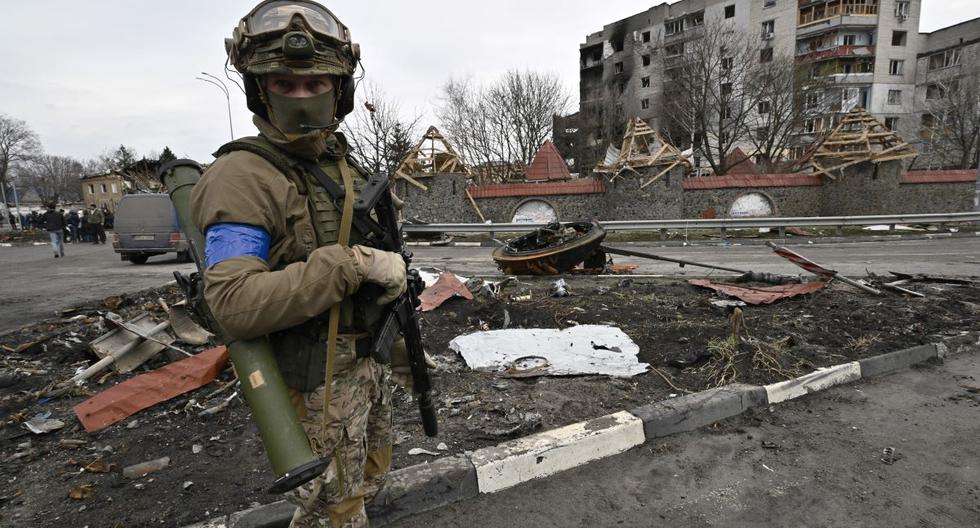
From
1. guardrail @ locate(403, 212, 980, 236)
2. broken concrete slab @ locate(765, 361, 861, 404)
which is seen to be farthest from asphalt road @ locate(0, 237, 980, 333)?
broken concrete slab @ locate(765, 361, 861, 404)

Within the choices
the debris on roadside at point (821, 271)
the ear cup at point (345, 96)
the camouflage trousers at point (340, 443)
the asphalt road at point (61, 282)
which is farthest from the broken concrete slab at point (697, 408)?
the asphalt road at point (61, 282)

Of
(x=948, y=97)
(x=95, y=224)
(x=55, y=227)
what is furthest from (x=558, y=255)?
(x=948, y=97)

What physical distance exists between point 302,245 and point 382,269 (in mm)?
278

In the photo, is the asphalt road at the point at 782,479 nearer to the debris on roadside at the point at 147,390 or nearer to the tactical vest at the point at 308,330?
the tactical vest at the point at 308,330

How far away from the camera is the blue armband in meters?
1.32

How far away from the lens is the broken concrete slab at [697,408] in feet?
9.75

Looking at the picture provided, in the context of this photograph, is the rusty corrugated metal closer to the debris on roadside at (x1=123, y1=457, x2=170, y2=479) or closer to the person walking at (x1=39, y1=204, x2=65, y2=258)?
the person walking at (x1=39, y1=204, x2=65, y2=258)

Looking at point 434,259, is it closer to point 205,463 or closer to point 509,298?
point 509,298

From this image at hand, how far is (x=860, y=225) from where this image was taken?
52.5ft

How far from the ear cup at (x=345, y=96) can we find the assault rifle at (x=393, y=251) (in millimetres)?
349

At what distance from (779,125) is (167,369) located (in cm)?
3072

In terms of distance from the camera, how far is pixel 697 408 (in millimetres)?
3094

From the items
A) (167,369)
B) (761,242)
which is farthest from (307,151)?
(761,242)

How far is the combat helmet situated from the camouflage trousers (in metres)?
0.97
